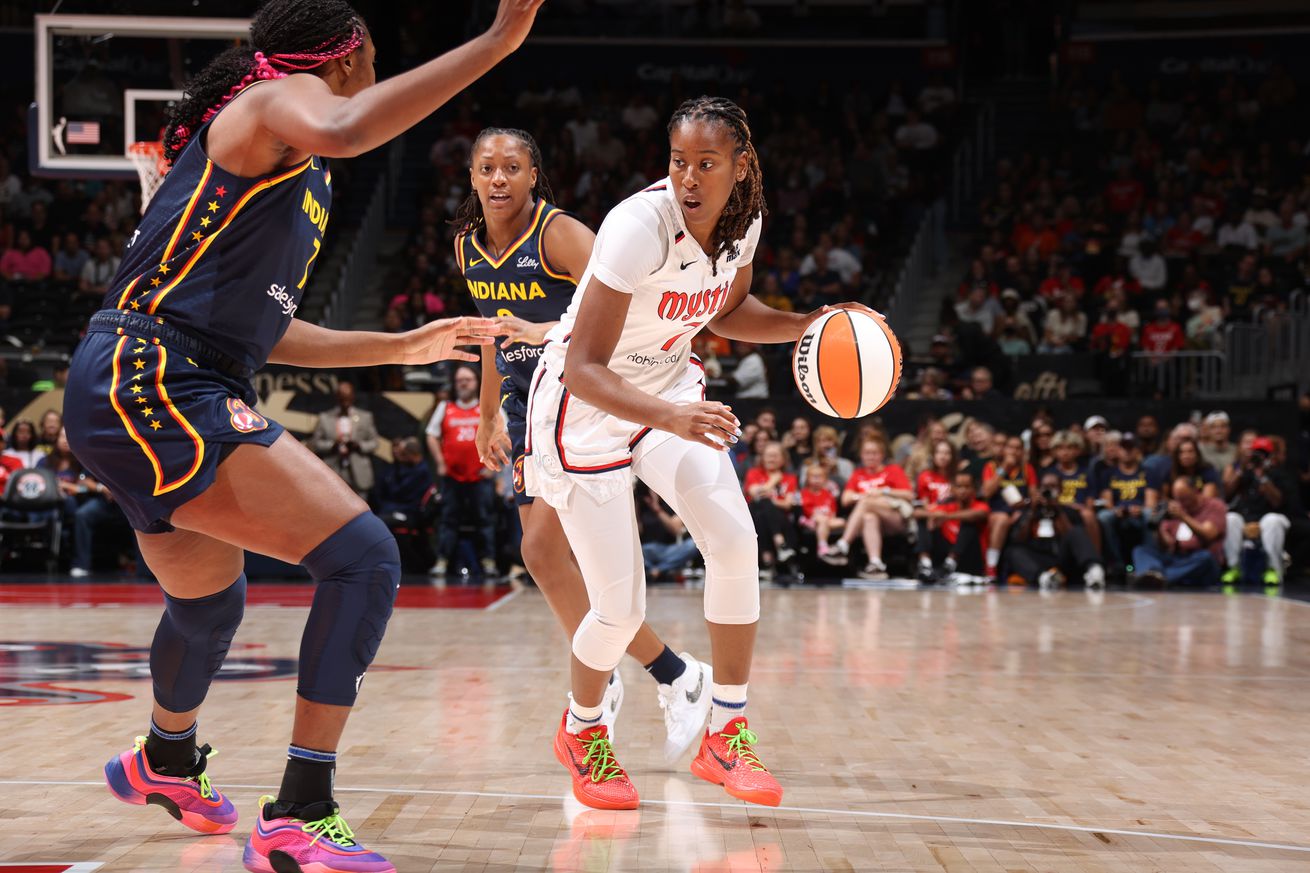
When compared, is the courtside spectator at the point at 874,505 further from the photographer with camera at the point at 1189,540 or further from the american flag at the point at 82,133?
the american flag at the point at 82,133

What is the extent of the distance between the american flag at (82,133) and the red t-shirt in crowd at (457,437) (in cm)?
390

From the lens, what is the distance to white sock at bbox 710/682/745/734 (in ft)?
13.8

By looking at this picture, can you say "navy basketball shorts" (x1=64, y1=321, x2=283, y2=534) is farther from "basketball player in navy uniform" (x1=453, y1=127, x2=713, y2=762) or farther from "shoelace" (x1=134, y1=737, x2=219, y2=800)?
"basketball player in navy uniform" (x1=453, y1=127, x2=713, y2=762)

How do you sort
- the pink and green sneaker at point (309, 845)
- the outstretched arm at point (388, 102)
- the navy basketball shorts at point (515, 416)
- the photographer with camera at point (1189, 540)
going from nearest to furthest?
the outstretched arm at point (388, 102), the pink and green sneaker at point (309, 845), the navy basketball shorts at point (515, 416), the photographer with camera at point (1189, 540)

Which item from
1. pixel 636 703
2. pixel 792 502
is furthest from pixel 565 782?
pixel 792 502

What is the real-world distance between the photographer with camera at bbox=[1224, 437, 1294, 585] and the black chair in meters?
10.5

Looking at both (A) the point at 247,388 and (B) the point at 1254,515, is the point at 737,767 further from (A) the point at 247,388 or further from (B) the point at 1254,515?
(B) the point at 1254,515

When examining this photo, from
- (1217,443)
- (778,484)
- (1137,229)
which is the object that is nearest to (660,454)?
(778,484)

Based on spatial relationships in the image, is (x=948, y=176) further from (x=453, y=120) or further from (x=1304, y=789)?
(x=1304, y=789)

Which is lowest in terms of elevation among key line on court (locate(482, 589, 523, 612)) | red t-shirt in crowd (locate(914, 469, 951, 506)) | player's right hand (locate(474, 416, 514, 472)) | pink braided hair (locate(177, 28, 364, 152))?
key line on court (locate(482, 589, 523, 612))

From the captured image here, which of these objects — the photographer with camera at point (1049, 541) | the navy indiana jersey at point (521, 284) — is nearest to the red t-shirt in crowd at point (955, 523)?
the photographer with camera at point (1049, 541)

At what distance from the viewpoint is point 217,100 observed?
3367 mm

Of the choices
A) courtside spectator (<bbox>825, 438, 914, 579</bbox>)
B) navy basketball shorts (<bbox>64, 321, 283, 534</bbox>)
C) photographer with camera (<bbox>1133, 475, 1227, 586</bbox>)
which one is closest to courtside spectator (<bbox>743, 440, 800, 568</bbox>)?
courtside spectator (<bbox>825, 438, 914, 579</bbox>)

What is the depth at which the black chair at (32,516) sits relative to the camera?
1282 centimetres
